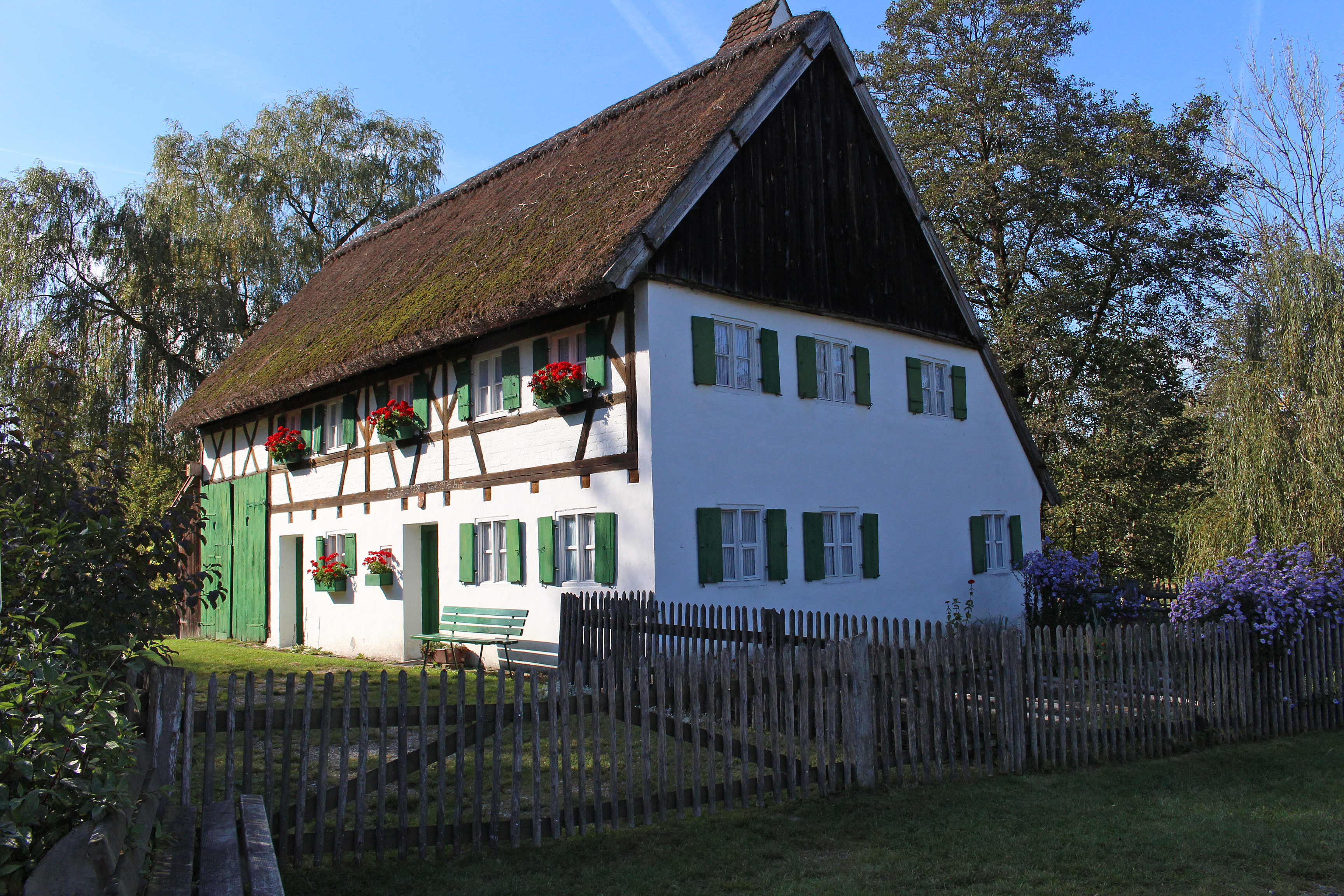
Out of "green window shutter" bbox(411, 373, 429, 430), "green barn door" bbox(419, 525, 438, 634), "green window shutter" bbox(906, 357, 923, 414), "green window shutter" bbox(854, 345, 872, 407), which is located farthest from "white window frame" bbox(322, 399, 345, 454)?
"green window shutter" bbox(906, 357, 923, 414)

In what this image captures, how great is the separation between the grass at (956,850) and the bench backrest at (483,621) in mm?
6778

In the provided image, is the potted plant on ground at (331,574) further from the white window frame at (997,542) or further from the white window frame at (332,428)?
the white window frame at (997,542)

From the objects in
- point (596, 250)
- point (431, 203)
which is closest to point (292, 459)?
point (431, 203)

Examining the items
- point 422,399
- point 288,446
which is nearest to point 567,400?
point 422,399

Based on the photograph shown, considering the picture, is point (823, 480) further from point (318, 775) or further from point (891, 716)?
point (318, 775)

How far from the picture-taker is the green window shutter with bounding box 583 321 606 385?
1196 cm

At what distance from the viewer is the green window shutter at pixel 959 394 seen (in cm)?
1633

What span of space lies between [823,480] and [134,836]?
11.1 meters

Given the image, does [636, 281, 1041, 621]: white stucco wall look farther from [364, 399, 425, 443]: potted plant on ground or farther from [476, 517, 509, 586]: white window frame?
[364, 399, 425, 443]: potted plant on ground

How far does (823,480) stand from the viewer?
13609mm

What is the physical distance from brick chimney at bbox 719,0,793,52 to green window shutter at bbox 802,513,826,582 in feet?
23.3

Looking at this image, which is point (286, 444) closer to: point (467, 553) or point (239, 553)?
point (239, 553)

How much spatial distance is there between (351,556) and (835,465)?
25.4 feet

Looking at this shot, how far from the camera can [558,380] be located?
39.2ft
